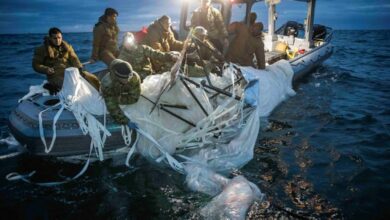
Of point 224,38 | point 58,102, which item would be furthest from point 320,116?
point 58,102

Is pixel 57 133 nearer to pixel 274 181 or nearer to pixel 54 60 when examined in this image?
pixel 54 60

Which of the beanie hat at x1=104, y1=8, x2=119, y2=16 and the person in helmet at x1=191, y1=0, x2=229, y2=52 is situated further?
the person in helmet at x1=191, y1=0, x2=229, y2=52

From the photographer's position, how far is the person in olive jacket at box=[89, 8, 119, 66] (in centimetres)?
673

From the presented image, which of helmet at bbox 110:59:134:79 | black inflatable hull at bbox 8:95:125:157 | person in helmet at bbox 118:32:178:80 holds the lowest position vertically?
black inflatable hull at bbox 8:95:125:157

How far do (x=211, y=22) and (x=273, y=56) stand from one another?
4100 mm

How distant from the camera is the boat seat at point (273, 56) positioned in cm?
1095

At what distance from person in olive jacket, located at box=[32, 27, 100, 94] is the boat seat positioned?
22.1 ft

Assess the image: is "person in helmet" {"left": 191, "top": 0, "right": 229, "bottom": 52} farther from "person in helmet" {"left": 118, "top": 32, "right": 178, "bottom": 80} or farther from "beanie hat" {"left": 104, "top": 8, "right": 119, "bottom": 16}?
"person in helmet" {"left": 118, "top": 32, "right": 178, "bottom": 80}

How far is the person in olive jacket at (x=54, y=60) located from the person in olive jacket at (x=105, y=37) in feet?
2.56

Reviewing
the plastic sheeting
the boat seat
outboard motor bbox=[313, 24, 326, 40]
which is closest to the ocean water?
the plastic sheeting

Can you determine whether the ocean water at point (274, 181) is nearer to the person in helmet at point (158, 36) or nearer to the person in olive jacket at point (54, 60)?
the person in olive jacket at point (54, 60)

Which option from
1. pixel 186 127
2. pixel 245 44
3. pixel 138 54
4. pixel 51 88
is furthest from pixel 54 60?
pixel 245 44

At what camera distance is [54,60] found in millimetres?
5840

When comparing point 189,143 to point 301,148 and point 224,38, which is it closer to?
point 301,148
